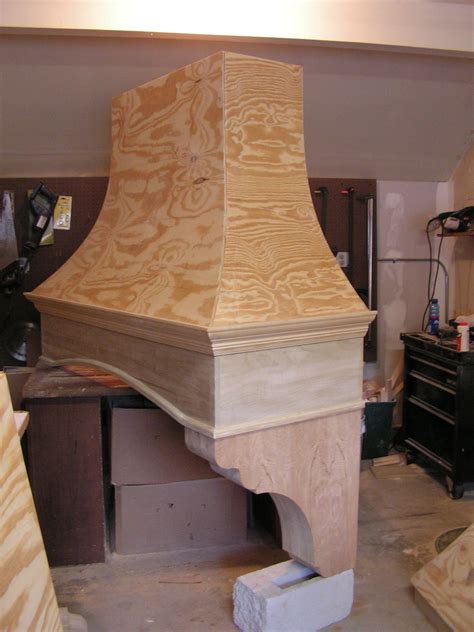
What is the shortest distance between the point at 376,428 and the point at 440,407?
18.0 inches

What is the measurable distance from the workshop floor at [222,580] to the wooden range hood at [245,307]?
0.28m

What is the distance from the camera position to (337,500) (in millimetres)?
1946

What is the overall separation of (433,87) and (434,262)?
116 centimetres

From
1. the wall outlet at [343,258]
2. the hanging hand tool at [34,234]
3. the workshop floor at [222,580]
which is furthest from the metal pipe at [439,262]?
the hanging hand tool at [34,234]

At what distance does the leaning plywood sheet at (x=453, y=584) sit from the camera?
184 cm

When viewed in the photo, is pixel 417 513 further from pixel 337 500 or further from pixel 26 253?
pixel 26 253

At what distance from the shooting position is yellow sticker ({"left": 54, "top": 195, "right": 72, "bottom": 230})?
3137 mm

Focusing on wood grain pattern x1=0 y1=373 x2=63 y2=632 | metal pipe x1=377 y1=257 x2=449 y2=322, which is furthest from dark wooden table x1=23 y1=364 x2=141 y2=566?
metal pipe x1=377 y1=257 x2=449 y2=322

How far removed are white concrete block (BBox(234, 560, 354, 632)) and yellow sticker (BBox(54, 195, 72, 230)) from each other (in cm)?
207

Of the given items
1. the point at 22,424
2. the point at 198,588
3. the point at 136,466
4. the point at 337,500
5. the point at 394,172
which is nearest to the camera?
the point at 22,424

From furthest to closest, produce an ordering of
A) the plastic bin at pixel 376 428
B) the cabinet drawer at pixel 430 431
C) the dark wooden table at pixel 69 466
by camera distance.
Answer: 1. the plastic bin at pixel 376 428
2. the cabinet drawer at pixel 430 431
3. the dark wooden table at pixel 69 466

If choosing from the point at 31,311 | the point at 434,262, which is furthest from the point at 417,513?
the point at 31,311

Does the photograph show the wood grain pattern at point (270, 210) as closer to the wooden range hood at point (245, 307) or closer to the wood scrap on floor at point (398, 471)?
the wooden range hood at point (245, 307)

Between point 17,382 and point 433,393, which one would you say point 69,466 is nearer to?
point 17,382
